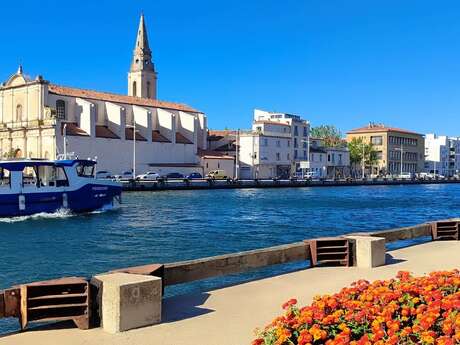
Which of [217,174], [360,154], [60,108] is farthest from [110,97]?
[360,154]

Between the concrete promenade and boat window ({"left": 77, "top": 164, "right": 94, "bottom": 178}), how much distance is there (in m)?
38.5

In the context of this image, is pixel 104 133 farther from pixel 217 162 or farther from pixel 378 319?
pixel 378 319

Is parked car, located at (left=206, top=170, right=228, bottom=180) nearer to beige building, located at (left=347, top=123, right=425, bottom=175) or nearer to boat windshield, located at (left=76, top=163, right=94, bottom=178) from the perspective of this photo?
boat windshield, located at (left=76, top=163, right=94, bottom=178)

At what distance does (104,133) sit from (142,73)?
3481 centimetres

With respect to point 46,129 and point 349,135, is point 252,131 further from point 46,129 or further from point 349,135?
point 349,135

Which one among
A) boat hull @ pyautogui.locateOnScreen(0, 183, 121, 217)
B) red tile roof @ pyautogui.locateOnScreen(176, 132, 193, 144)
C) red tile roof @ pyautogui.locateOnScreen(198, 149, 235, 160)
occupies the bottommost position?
boat hull @ pyautogui.locateOnScreen(0, 183, 121, 217)

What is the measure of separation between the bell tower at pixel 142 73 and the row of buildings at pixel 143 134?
22 centimetres

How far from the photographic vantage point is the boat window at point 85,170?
4800 centimetres

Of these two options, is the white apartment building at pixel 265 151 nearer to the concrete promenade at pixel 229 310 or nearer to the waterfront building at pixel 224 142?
the waterfront building at pixel 224 142

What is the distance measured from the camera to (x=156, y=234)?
104 ft

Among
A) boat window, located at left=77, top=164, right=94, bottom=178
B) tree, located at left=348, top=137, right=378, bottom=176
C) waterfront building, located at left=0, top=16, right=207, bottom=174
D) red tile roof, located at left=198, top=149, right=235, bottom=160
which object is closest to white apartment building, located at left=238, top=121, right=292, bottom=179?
red tile roof, located at left=198, top=149, right=235, bottom=160

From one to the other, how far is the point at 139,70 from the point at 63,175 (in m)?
81.6

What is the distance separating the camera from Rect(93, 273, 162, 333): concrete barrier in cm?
748

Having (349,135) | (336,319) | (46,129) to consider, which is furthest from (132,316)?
(349,135)
